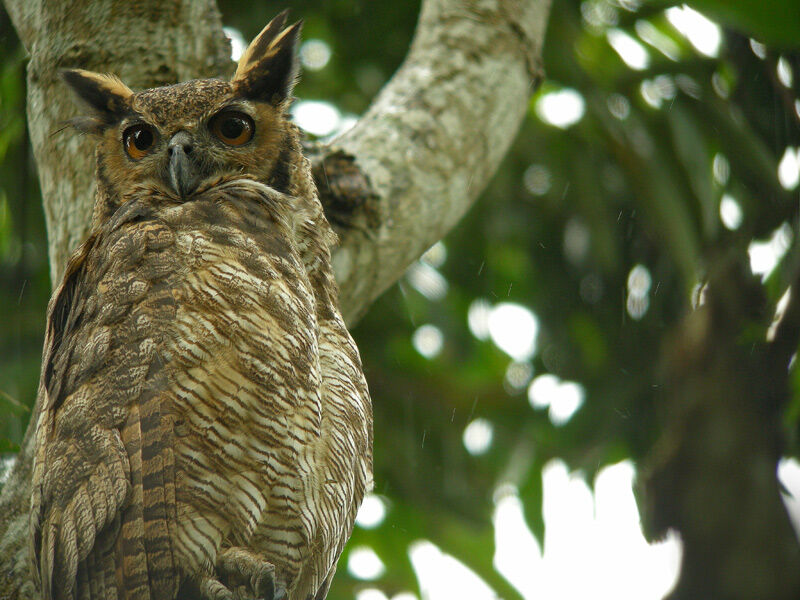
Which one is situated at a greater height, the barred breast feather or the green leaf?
the green leaf

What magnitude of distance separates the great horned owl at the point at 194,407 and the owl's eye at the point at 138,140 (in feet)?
0.26

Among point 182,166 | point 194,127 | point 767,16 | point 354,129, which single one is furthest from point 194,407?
point 767,16

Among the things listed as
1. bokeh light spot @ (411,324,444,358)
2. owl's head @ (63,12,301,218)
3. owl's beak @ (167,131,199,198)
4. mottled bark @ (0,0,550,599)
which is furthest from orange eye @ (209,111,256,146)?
bokeh light spot @ (411,324,444,358)

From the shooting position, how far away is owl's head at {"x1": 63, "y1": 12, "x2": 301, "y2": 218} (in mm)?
2270

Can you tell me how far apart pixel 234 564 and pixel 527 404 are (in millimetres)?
3353

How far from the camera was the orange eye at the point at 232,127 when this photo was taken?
2.37m

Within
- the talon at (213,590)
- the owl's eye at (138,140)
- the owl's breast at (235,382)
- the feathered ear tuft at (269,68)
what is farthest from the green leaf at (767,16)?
the talon at (213,590)

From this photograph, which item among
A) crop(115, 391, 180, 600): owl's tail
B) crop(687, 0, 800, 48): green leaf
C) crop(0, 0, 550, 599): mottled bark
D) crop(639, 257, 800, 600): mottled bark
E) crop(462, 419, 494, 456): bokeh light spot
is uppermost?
crop(687, 0, 800, 48): green leaf

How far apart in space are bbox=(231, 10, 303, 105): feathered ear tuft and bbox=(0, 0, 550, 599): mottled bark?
140 mm

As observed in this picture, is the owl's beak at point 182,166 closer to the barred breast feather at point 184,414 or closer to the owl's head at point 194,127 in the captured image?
the owl's head at point 194,127

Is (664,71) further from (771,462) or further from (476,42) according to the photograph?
(771,462)

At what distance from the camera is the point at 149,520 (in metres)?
1.71

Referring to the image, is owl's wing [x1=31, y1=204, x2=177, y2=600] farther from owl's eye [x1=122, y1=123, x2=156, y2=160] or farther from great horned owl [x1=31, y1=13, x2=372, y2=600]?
owl's eye [x1=122, y1=123, x2=156, y2=160]

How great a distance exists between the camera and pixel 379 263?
2.57 meters
